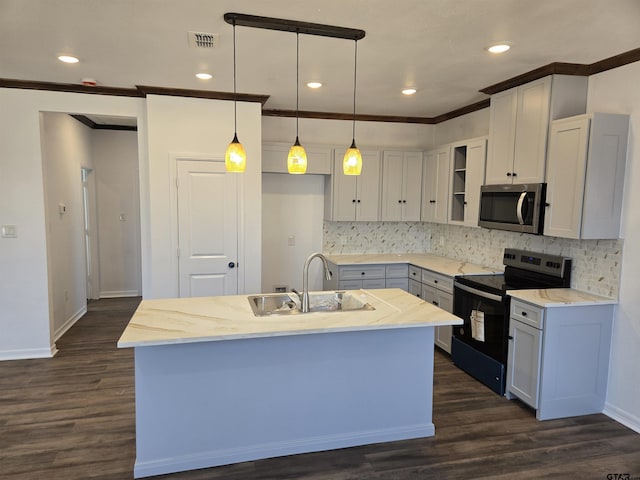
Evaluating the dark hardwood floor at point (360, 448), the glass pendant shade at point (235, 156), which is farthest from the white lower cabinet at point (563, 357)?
the glass pendant shade at point (235, 156)

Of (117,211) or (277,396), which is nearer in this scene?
(277,396)

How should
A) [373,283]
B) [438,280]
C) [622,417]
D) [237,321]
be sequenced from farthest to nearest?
[373,283] < [438,280] < [622,417] < [237,321]

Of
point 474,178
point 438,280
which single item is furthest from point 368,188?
point 438,280

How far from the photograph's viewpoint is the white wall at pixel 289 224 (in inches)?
203

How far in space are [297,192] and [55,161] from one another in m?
2.74

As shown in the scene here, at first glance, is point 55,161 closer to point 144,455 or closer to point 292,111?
point 292,111

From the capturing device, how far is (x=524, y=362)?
3.17 metres

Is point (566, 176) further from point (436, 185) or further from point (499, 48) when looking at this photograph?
point (436, 185)

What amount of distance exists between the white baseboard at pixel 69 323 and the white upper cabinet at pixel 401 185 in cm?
393

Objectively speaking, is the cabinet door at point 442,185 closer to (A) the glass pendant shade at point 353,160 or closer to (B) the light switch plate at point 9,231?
(A) the glass pendant shade at point 353,160

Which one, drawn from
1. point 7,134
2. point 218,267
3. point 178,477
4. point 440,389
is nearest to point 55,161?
point 7,134

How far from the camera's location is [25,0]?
2.22m

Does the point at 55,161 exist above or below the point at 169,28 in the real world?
below

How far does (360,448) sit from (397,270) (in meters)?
2.45
